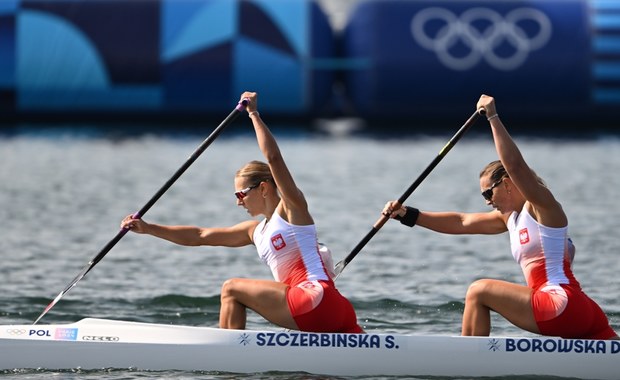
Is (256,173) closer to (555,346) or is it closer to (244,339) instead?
(244,339)

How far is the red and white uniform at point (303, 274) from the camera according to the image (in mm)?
9820

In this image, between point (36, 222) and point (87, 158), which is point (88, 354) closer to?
point (36, 222)

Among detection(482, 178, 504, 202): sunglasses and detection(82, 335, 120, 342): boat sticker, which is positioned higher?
detection(482, 178, 504, 202): sunglasses

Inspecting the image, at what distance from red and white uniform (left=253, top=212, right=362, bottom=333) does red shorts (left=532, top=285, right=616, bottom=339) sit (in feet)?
4.42

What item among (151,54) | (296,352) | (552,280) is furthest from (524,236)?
(151,54)

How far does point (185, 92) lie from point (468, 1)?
21.9ft

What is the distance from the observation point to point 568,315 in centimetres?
971

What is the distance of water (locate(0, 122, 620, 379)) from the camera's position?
13.7 metres

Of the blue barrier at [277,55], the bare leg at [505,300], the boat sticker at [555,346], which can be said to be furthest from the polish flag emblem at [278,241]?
the blue barrier at [277,55]

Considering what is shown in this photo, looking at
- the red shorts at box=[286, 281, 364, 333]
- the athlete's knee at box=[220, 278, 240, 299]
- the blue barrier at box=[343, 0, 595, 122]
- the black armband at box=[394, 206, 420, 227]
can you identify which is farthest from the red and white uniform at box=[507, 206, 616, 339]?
the blue barrier at box=[343, 0, 595, 122]

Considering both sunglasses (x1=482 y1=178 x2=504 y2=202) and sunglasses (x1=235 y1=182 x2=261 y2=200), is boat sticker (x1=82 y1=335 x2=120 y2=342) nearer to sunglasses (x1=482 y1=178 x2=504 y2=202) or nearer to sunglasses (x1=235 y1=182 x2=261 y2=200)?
sunglasses (x1=235 y1=182 x2=261 y2=200)

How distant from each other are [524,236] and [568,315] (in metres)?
0.61

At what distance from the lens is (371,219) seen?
798 inches

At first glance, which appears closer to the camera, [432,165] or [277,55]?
[432,165]
